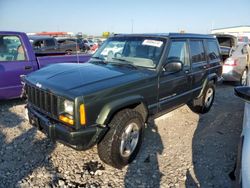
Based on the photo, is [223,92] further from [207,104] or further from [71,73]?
[71,73]

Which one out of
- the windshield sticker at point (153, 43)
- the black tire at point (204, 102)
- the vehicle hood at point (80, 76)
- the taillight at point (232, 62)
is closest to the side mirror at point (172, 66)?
the windshield sticker at point (153, 43)

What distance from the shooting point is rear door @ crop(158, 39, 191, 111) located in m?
4.11

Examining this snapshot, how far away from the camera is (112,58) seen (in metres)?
4.37

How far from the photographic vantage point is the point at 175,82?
171 inches

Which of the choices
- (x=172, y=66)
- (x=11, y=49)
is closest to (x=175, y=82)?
(x=172, y=66)

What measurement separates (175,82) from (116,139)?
5.29 ft

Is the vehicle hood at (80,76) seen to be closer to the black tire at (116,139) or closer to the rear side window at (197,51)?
the black tire at (116,139)

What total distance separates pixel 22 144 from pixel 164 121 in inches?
113

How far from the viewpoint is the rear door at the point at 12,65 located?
5484 millimetres

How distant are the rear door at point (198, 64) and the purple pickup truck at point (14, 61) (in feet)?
11.4

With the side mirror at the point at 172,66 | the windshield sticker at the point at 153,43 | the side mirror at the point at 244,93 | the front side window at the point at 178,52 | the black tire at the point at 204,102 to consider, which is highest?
the windshield sticker at the point at 153,43

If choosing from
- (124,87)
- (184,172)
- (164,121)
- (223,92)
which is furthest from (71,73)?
(223,92)

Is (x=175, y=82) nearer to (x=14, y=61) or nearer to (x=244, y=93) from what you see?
(x=244, y=93)

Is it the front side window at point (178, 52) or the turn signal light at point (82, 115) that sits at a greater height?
the front side window at point (178, 52)
